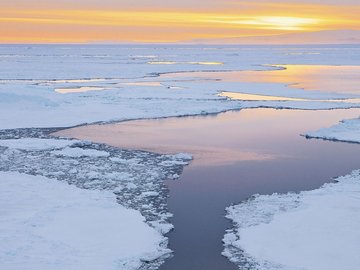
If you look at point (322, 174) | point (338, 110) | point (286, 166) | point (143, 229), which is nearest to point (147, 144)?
point (286, 166)

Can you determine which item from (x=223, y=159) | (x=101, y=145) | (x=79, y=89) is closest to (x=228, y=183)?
(x=223, y=159)

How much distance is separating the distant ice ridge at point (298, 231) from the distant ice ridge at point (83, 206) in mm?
999

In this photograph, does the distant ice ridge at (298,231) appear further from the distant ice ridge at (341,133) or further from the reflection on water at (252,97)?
the reflection on water at (252,97)

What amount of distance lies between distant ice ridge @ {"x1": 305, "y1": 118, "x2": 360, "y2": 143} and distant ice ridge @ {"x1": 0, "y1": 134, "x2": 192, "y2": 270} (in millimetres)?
4050

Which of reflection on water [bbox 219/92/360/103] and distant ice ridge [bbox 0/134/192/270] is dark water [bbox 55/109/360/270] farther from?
reflection on water [bbox 219/92/360/103]

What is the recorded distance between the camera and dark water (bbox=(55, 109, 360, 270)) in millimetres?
6938

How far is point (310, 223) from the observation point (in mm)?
7230

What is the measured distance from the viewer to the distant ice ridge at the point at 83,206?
614 centimetres

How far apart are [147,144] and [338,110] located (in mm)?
8721

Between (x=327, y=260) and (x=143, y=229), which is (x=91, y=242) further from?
(x=327, y=260)

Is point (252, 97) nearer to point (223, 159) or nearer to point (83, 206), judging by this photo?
point (223, 159)

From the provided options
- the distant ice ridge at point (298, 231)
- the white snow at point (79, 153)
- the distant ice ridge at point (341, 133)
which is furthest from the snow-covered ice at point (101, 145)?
the distant ice ridge at point (341, 133)

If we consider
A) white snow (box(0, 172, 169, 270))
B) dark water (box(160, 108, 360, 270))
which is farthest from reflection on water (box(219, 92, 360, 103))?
white snow (box(0, 172, 169, 270))

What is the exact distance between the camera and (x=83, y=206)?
25.5 feet
